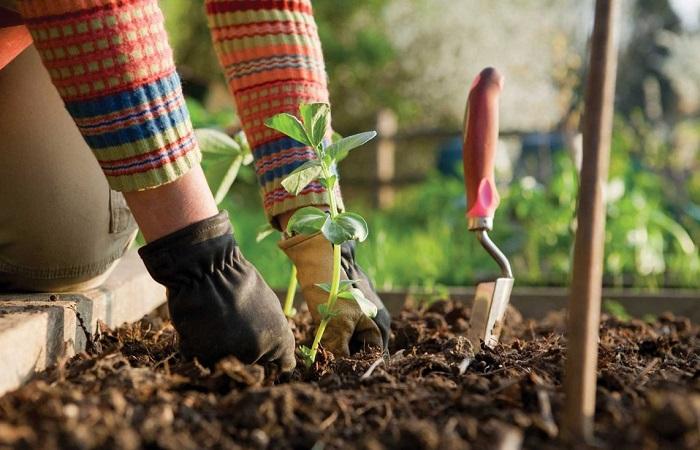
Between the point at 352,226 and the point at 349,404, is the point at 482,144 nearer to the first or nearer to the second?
the point at 352,226

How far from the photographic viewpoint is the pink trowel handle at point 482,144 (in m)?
1.40

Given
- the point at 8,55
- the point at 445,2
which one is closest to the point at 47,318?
the point at 8,55

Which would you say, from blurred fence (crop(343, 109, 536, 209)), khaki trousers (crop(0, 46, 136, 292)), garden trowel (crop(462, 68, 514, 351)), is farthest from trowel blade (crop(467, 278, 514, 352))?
blurred fence (crop(343, 109, 536, 209))

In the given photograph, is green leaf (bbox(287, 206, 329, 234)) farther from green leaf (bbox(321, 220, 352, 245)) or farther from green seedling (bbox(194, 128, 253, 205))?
green seedling (bbox(194, 128, 253, 205))

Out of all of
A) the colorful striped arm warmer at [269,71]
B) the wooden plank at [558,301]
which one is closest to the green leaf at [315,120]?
the colorful striped arm warmer at [269,71]

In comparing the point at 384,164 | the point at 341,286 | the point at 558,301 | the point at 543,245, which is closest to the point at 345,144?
the point at 341,286

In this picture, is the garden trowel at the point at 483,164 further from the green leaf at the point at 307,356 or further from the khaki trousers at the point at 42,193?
the khaki trousers at the point at 42,193

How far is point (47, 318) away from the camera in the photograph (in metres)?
1.19

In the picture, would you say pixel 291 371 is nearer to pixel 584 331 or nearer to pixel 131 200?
pixel 131 200

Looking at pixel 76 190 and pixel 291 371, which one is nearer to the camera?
pixel 291 371

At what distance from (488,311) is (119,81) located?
0.78m

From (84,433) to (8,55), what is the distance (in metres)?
0.87

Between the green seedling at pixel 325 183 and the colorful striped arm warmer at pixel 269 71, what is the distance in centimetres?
21

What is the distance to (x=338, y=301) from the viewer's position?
132 cm
